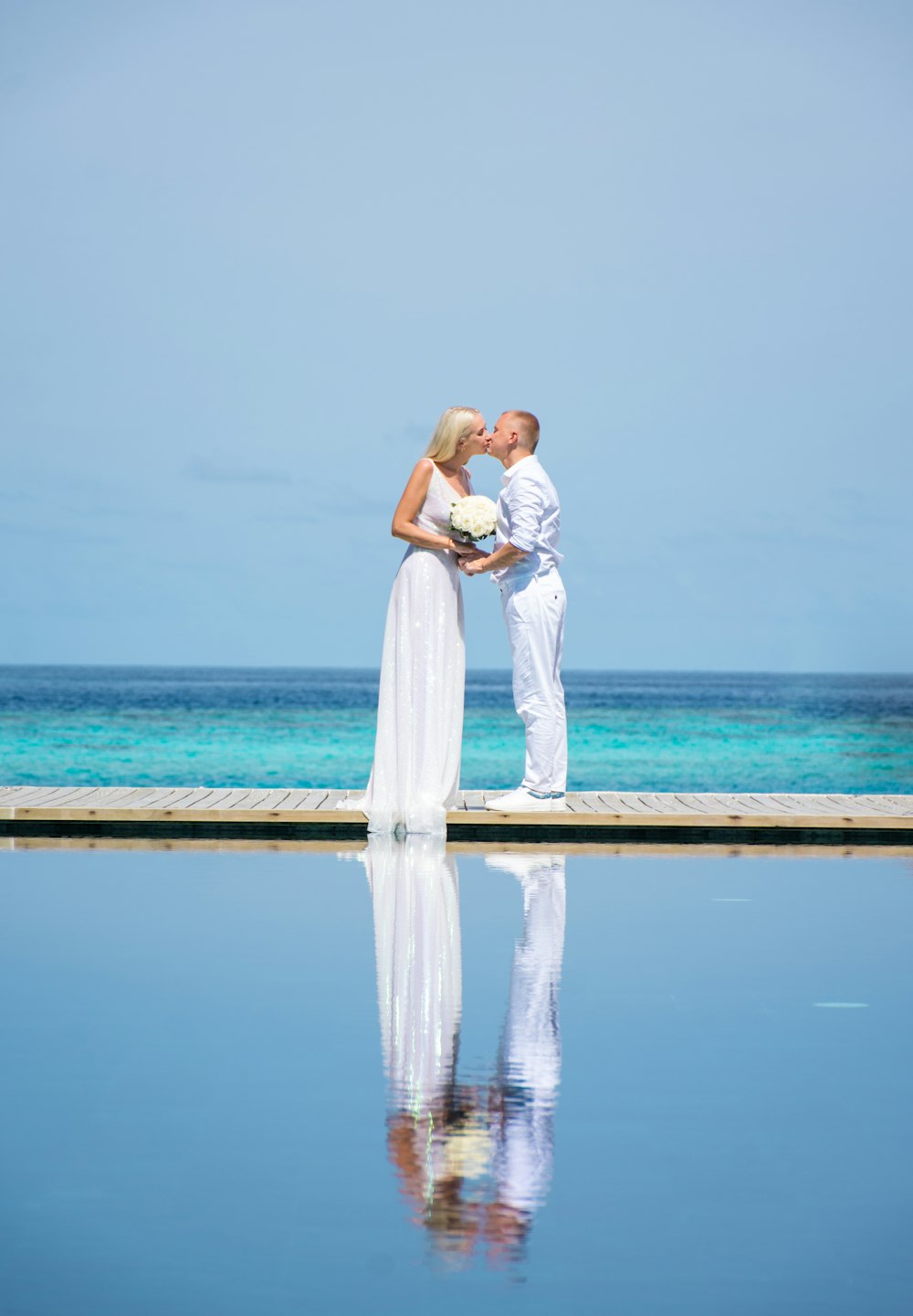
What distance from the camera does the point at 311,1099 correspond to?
2.80 meters

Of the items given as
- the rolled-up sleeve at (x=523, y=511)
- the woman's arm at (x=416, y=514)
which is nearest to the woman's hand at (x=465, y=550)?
the woman's arm at (x=416, y=514)

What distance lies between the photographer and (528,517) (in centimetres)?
690

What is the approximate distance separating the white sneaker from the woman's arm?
3.85 feet

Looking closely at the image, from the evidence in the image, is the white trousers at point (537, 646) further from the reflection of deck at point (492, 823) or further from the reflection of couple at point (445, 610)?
the reflection of deck at point (492, 823)

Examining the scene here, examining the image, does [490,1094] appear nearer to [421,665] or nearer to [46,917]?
[46,917]

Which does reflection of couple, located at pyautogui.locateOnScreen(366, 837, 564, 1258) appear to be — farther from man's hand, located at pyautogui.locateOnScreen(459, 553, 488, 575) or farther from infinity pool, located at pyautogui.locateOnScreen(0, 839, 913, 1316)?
man's hand, located at pyautogui.locateOnScreen(459, 553, 488, 575)

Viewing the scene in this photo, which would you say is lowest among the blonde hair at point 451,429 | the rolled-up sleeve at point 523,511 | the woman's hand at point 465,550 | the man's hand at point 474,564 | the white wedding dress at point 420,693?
the white wedding dress at point 420,693

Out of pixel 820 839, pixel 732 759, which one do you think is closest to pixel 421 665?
pixel 820 839

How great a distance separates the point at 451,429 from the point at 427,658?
0.98 metres

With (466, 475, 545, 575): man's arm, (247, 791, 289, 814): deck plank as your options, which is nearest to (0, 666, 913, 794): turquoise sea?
(247, 791, 289, 814): deck plank

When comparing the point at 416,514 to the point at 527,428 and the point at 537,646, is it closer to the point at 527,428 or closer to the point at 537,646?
the point at 527,428

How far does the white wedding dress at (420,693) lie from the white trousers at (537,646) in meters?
0.29

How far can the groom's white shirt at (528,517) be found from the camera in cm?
689

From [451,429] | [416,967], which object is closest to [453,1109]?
[416,967]
